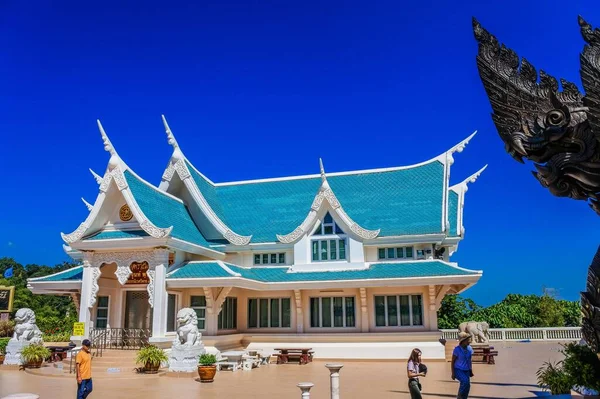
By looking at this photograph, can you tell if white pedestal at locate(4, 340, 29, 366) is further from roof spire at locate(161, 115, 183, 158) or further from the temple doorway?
roof spire at locate(161, 115, 183, 158)

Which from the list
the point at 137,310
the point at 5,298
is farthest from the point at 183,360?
the point at 5,298

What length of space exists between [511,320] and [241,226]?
1890 centimetres

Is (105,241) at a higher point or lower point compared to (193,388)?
higher

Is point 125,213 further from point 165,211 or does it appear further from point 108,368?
point 108,368

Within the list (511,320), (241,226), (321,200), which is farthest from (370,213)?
(511,320)

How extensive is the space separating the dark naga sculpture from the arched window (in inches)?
484

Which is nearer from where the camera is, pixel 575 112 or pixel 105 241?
pixel 575 112

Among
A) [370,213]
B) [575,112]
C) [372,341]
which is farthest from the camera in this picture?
[370,213]

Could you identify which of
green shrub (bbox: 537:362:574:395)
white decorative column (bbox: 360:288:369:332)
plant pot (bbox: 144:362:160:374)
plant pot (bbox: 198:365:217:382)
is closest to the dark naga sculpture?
green shrub (bbox: 537:362:574:395)

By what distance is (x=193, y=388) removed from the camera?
11664 millimetres

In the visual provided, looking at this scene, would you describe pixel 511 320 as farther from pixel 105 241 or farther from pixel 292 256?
pixel 105 241

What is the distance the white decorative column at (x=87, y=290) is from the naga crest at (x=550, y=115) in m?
14.2

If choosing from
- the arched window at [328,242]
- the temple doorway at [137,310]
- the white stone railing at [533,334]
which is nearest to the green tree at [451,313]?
the white stone railing at [533,334]

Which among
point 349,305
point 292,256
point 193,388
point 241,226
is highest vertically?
point 241,226
